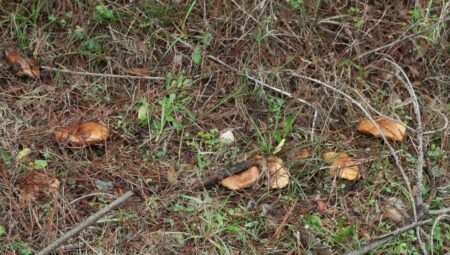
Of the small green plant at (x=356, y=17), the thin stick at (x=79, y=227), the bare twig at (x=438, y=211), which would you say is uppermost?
the small green plant at (x=356, y=17)

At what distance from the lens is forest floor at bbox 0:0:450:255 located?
9.57 ft

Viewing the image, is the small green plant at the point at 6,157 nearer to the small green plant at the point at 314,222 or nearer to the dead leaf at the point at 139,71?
the dead leaf at the point at 139,71

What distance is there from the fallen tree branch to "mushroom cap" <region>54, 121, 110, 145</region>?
55 centimetres

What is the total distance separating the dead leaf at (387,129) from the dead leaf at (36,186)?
163 centimetres

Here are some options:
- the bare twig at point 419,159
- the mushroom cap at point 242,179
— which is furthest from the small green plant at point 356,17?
the mushroom cap at point 242,179

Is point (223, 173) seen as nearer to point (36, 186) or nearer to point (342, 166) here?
point (342, 166)

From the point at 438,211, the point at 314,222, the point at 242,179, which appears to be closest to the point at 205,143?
the point at 242,179

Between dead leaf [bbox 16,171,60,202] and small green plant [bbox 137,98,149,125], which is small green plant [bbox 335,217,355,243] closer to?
small green plant [bbox 137,98,149,125]

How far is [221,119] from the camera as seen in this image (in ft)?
10.9

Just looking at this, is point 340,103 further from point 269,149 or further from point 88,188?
point 88,188

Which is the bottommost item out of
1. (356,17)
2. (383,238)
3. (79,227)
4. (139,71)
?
(383,238)

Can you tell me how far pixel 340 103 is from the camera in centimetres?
342

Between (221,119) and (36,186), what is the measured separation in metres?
1.02

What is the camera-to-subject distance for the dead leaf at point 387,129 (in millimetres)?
3268
